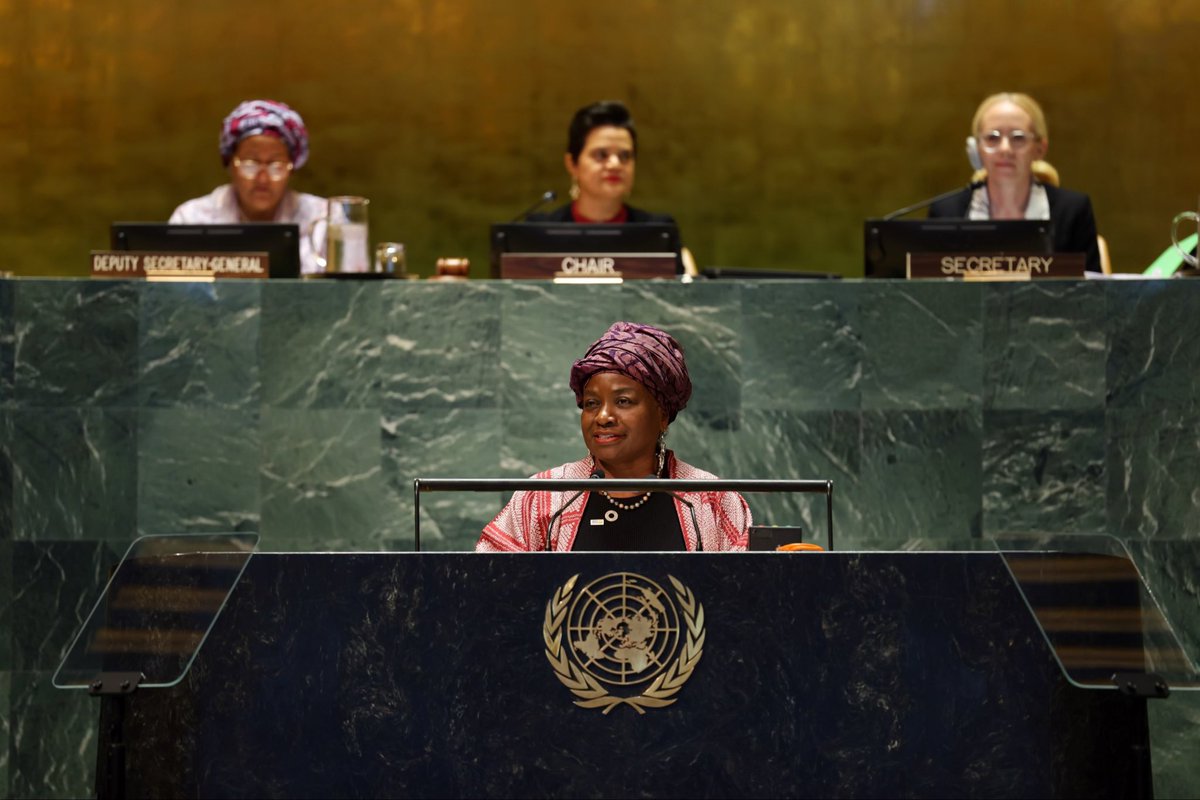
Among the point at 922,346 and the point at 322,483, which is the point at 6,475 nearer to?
the point at 322,483

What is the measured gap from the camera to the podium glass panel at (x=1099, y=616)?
88.0 inches

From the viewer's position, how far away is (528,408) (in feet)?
14.1

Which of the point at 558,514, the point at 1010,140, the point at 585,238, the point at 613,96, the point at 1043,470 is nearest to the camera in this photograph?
the point at 558,514

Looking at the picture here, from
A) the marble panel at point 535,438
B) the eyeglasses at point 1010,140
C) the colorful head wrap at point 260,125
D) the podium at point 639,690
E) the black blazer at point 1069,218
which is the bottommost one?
the podium at point 639,690

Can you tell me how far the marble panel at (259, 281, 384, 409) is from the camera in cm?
428

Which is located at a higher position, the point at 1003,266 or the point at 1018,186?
the point at 1018,186

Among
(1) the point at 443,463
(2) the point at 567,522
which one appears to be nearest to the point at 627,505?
(2) the point at 567,522

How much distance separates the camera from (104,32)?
749 centimetres

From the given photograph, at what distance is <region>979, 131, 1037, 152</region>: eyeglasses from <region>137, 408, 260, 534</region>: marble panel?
2587 millimetres

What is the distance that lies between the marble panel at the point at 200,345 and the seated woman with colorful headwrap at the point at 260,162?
105 centimetres

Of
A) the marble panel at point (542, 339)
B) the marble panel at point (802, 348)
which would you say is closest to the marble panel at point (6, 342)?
the marble panel at point (542, 339)

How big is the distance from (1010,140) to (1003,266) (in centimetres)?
112

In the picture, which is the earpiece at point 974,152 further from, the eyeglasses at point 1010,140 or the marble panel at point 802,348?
the marble panel at point 802,348

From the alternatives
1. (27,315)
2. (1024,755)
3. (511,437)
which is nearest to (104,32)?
(27,315)
